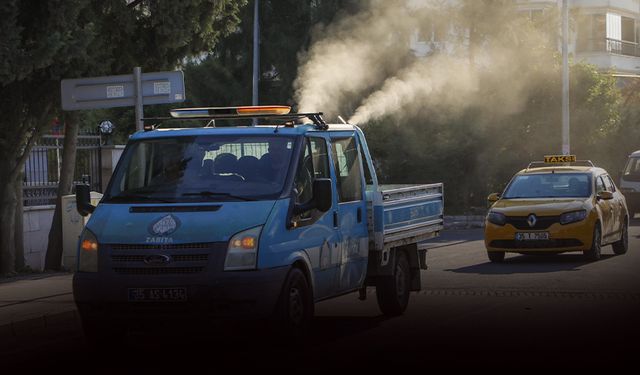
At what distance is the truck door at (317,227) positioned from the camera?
36.3 ft

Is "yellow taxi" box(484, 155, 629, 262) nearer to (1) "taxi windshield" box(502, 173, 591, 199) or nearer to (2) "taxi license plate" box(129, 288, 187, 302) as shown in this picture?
(1) "taxi windshield" box(502, 173, 591, 199)

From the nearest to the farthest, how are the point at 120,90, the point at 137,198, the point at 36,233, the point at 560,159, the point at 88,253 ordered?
the point at 88,253 → the point at 137,198 → the point at 120,90 → the point at 36,233 → the point at 560,159

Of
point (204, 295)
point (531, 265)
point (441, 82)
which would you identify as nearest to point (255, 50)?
point (441, 82)

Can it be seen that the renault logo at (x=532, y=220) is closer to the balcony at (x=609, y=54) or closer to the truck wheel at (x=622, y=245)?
the truck wheel at (x=622, y=245)

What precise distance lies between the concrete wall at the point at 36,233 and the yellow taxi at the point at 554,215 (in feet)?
25.7

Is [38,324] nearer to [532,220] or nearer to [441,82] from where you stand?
[532,220]

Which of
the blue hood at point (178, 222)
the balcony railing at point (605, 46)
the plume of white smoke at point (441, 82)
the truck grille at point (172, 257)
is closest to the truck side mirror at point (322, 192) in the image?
the blue hood at point (178, 222)

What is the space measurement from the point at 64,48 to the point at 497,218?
7.20m

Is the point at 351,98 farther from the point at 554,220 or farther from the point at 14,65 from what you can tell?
the point at 14,65

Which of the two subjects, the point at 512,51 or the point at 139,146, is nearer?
the point at 139,146

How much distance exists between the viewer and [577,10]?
47.4 m

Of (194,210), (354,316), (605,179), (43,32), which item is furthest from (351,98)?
(194,210)

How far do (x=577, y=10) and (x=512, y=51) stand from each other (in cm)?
970

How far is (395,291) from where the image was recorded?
43.1ft
